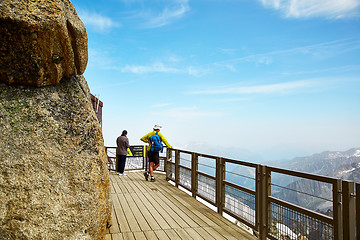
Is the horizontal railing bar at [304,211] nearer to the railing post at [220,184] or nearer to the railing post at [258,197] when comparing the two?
the railing post at [258,197]

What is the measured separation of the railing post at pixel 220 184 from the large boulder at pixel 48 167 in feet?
8.57

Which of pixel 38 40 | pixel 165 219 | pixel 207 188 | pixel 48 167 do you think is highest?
pixel 38 40

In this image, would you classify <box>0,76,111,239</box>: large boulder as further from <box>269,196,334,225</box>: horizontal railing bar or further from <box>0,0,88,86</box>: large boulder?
<box>269,196,334,225</box>: horizontal railing bar

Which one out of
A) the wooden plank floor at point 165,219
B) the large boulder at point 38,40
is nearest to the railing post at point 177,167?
the wooden plank floor at point 165,219

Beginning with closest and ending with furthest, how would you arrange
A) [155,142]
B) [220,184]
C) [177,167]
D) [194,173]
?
1. [220,184]
2. [194,173]
3. [177,167]
4. [155,142]

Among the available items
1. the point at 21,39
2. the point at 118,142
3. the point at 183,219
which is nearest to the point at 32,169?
the point at 21,39

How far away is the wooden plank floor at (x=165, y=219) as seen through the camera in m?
4.18

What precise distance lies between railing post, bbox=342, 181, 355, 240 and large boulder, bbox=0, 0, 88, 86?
11.4 feet

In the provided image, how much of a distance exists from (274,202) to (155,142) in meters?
5.00

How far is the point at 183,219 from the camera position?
498 cm

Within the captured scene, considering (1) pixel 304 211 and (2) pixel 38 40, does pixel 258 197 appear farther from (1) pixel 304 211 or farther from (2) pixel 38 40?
(2) pixel 38 40

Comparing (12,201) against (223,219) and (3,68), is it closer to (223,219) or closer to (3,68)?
(3,68)

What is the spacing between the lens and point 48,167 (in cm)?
303

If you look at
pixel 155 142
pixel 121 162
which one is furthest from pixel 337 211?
pixel 121 162
